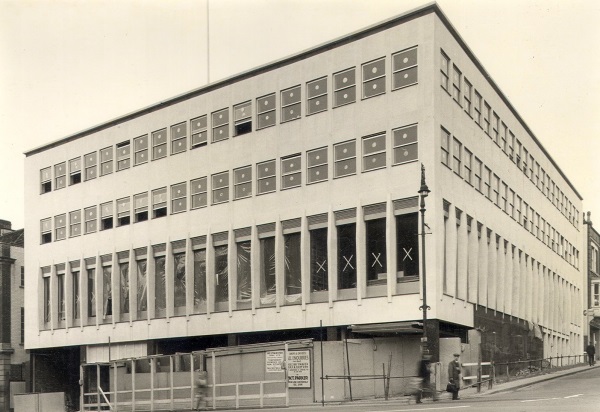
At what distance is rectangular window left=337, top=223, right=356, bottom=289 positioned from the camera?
3988 cm

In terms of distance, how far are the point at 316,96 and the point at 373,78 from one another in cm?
346

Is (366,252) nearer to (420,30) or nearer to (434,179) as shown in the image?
(434,179)

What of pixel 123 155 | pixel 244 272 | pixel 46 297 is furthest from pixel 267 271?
pixel 46 297

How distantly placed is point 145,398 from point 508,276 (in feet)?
73.2

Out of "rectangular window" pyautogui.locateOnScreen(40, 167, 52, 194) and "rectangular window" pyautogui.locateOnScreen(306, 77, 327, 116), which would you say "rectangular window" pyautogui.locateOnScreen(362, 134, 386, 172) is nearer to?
"rectangular window" pyautogui.locateOnScreen(306, 77, 327, 116)

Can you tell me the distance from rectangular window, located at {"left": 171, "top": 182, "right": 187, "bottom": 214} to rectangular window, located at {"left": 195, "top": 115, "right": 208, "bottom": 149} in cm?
241

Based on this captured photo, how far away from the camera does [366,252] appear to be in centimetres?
3928

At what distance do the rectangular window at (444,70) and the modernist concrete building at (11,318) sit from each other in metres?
38.3

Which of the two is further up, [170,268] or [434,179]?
[434,179]

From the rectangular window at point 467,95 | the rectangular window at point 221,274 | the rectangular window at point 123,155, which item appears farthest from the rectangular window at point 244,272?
the rectangular window at point 467,95

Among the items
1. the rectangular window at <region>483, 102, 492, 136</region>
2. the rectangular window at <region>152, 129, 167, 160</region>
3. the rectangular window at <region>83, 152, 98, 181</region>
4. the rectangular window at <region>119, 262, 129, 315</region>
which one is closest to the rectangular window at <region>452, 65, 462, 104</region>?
the rectangular window at <region>483, 102, 492, 136</region>

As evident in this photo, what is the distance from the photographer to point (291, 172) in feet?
140

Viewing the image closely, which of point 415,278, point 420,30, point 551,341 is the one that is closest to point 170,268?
point 415,278

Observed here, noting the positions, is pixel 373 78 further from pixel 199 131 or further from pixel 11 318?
pixel 11 318
